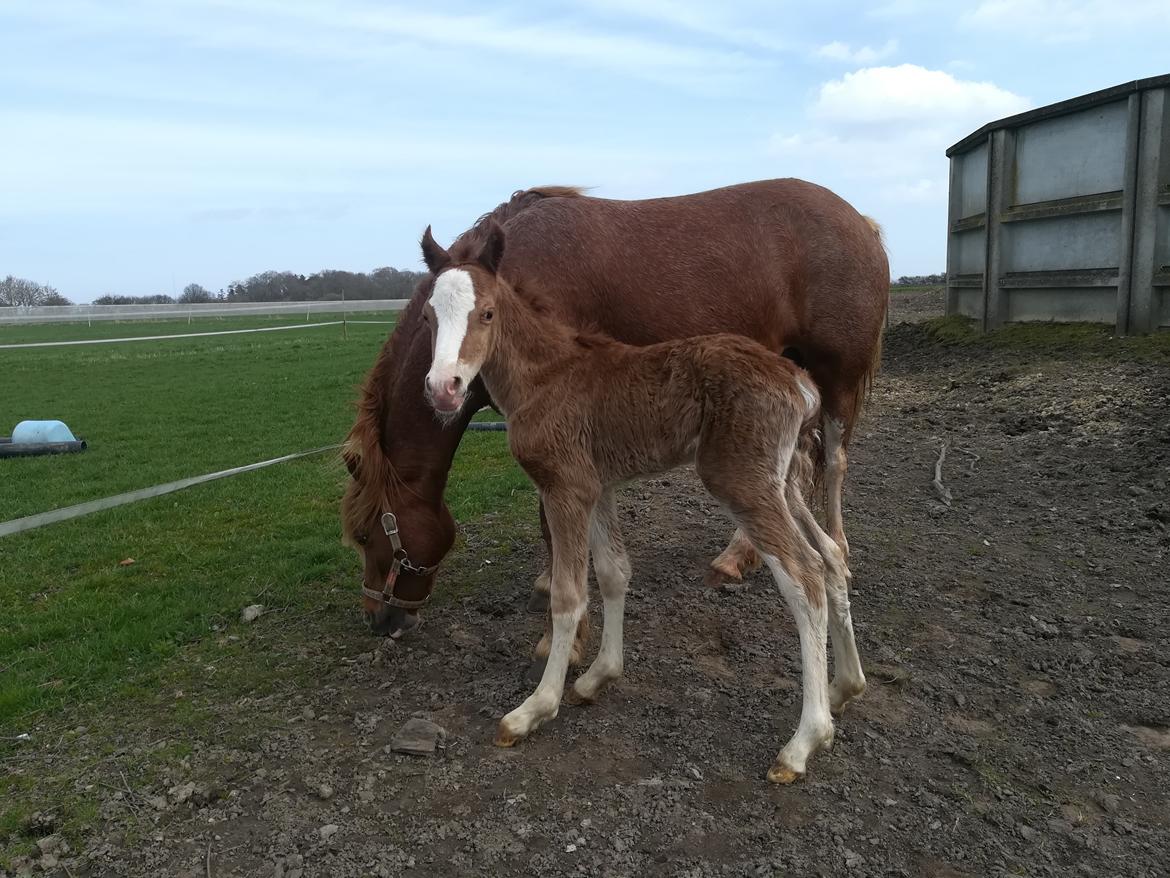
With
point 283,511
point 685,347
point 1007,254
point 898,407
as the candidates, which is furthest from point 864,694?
point 1007,254

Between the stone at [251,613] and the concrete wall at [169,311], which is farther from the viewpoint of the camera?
the concrete wall at [169,311]

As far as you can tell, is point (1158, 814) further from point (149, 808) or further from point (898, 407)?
point (898, 407)

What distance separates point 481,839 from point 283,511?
5.08m

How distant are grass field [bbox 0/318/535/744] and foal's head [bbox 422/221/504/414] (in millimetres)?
1539

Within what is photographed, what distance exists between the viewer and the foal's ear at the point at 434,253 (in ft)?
11.8

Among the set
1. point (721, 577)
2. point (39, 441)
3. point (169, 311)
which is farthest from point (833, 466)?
point (169, 311)

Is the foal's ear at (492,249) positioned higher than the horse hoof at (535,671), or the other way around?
the foal's ear at (492,249)

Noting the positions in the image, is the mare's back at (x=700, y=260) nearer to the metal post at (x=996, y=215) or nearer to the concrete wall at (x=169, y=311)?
the metal post at (x=996, y=215)

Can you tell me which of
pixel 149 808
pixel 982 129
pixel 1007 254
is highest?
pixel 982 129

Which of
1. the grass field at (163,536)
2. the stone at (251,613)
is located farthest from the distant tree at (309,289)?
the stone at (251,613)

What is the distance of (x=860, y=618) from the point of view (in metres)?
4.46

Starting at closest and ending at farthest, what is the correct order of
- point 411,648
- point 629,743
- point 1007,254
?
point 629,743 < point 411,648 < point 1007,254

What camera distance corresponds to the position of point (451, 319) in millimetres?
3338

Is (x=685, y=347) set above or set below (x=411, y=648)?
above
